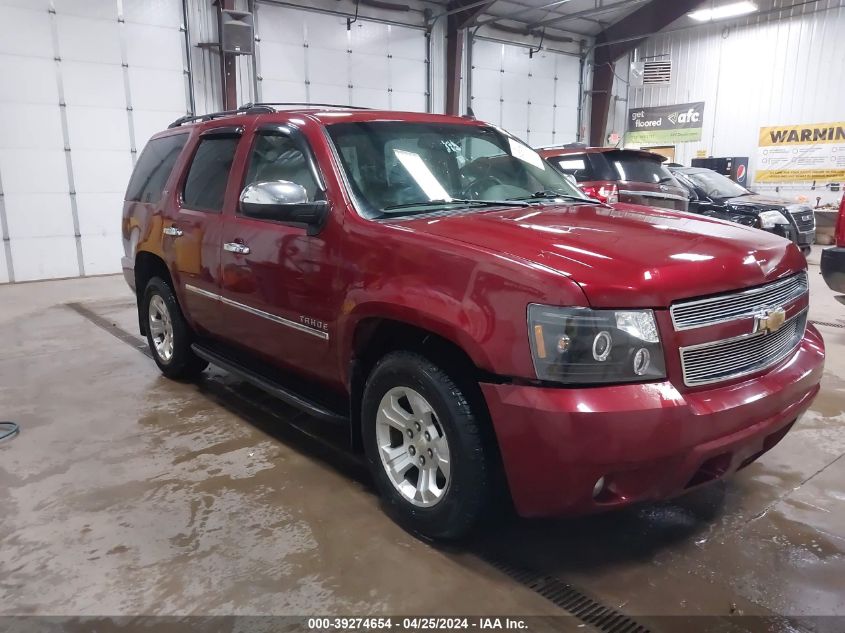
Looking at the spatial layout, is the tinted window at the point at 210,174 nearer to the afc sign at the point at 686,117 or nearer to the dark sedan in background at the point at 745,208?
the dark sedan in background at the point at 745,208

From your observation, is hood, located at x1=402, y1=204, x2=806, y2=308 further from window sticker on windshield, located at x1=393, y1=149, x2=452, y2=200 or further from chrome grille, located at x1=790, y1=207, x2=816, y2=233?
chrome grille, located at x1=790, y1=207, x2=816, y2=233

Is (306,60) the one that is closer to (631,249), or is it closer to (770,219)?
(770,219)

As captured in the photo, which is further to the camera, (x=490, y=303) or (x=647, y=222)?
(x=647, y=222)

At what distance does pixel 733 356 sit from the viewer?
2.18 meters

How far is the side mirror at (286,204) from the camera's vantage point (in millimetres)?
2713

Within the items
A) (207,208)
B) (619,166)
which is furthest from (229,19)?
(207,208)

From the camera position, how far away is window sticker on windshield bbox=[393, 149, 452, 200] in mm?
2895

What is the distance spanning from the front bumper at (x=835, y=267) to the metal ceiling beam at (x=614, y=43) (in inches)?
460

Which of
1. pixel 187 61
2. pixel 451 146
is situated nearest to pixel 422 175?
pixel 451 146

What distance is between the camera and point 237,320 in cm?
351

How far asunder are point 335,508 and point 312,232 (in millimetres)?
1231

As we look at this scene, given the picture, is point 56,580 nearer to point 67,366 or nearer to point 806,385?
point 806,385

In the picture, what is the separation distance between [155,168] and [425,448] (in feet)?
10.7

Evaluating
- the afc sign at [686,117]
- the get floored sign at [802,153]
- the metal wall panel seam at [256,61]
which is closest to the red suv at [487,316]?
the metal wall panel seam at [256,61]
